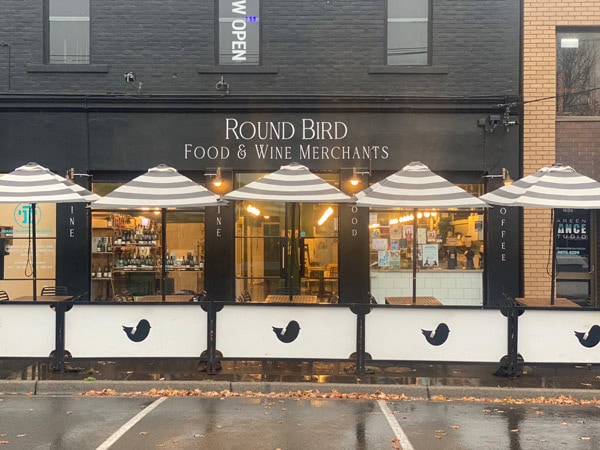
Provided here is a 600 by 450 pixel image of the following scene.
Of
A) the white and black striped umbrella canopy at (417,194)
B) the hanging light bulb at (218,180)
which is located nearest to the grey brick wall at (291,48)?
the hanging light bulb at (218,180)

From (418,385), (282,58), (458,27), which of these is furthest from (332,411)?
(458,27)

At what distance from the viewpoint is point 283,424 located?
7.20m

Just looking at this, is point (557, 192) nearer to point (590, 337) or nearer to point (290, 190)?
point (590, 337)

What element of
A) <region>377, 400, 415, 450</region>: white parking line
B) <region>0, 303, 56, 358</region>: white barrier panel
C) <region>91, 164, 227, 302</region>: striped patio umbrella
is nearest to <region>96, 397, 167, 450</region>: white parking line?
<region>0, 303, 56, 358</region>: white barrier panel

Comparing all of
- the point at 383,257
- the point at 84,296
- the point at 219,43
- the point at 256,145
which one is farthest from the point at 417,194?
the point at 84,296

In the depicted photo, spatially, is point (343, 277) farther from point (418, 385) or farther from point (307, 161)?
point (418, 385)

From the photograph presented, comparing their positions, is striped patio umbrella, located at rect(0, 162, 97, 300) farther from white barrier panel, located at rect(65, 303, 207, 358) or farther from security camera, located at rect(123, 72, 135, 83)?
security camera, located at rect(123, 72, 135, 83)

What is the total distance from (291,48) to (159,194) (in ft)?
15.0

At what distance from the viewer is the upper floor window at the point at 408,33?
1325 cm

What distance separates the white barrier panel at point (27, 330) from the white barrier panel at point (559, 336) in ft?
21.5

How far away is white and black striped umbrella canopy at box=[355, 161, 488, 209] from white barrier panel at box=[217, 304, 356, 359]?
192 cm

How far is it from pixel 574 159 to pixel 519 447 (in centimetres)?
809

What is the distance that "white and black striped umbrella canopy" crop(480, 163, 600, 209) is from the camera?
977 cm

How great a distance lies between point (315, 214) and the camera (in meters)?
13.3
